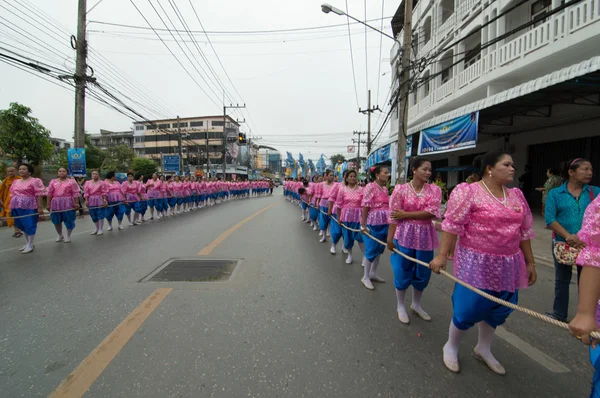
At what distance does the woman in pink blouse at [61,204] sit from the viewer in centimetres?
697

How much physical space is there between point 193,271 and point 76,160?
10.8m

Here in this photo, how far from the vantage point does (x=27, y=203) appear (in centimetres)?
626

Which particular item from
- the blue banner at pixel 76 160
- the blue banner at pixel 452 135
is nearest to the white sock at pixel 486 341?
the blue banner at pixel 452 135

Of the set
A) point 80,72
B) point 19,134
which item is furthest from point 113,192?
point 19,134

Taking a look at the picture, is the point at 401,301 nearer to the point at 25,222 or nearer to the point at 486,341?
the point at 486,341

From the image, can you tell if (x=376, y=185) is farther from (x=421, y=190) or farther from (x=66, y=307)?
(x=66, y=307)

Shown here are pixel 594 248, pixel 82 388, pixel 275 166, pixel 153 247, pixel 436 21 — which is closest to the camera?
pixel 594 248

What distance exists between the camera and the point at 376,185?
13.7 feet

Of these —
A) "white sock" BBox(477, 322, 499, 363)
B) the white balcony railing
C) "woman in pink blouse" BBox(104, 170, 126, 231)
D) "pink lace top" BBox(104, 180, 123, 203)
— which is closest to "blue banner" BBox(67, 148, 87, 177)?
"woman in pink blouse" BBox(104, 170, 126, 231)

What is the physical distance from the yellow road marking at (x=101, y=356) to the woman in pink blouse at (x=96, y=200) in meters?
5.94

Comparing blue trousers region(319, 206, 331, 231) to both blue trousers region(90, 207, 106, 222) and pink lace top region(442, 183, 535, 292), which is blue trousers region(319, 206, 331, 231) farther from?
blue trousers region(90, 207, 106, 222)

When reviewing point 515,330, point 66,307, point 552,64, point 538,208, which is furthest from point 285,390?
point 538,208

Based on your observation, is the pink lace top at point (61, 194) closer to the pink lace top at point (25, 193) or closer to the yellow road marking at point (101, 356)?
the pink lace top at point (25, 193)

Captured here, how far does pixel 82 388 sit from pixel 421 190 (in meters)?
3.26
